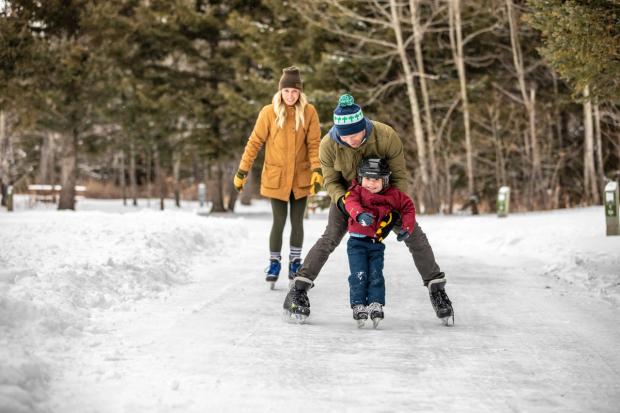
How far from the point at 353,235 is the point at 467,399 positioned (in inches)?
75.1

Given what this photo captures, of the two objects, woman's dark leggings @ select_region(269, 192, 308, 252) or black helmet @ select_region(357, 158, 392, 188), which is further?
woman's dark leggings @ select_region(269, 192, 308, 252)

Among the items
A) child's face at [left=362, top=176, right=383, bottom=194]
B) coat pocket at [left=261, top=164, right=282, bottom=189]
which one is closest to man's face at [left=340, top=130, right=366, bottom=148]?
child's face at [left=362, top=176, right=383, bottom=194]

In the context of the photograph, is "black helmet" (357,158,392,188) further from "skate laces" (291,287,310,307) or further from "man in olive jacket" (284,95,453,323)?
"skate laces" (291,287,310,307)

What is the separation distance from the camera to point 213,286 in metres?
7.05

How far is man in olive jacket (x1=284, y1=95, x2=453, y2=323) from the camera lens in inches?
199

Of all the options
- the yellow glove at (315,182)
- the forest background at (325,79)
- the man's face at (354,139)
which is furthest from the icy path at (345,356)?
the forest background at (325,79)

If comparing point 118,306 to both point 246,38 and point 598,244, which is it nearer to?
point 598,244

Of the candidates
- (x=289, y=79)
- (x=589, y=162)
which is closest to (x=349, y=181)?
(x=289, y=79)

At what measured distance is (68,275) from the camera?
608cm

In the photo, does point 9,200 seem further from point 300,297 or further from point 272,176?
point 300,297

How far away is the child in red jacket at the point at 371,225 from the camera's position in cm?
487

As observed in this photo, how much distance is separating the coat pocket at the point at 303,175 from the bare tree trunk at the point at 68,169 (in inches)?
737

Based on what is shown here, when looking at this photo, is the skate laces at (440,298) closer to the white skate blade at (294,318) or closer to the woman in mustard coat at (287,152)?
the white skate blade at (294,318)

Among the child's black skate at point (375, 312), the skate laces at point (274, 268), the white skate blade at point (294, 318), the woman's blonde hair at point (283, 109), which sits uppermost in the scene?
the woman's blonde hair at point (283, 109)
